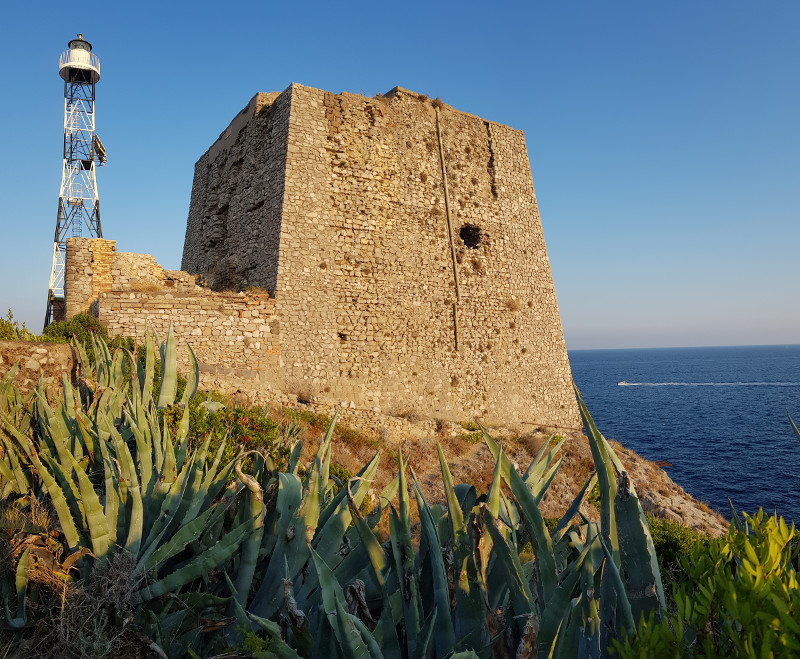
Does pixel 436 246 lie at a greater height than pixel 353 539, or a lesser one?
greater

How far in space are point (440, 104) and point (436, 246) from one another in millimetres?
3805

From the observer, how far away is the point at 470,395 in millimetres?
12156

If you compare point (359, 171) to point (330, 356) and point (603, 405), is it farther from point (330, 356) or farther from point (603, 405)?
point (603, 405)

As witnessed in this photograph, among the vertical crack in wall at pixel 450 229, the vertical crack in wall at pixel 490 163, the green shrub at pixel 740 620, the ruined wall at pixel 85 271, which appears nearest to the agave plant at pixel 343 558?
the green shrub at pixel 740 620

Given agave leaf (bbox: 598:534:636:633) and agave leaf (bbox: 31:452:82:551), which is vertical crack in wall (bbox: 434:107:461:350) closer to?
agave leaf (bbox: 31:452:82:551)

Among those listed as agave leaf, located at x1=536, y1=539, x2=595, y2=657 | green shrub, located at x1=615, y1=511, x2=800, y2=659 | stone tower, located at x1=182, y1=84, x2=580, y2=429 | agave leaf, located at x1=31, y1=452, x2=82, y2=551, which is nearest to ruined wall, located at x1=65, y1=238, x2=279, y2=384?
stone tower, located at x1=182, y1=84, x2=580, y2=429

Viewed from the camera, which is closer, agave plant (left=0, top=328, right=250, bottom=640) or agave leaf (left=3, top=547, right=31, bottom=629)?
agave leaf (left=3, top=547, right=31, bottom=629)

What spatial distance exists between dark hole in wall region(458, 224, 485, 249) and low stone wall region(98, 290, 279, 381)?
5.65 meters

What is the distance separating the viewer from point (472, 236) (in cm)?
1307

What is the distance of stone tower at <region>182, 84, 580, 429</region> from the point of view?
34.1ft

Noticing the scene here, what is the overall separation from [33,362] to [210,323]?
3.59m

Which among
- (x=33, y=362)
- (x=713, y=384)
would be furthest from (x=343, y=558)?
(x=713, y=384)

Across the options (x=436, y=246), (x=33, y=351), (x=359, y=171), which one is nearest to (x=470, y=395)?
(x=436, y=246)

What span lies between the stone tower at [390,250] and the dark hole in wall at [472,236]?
38mm
